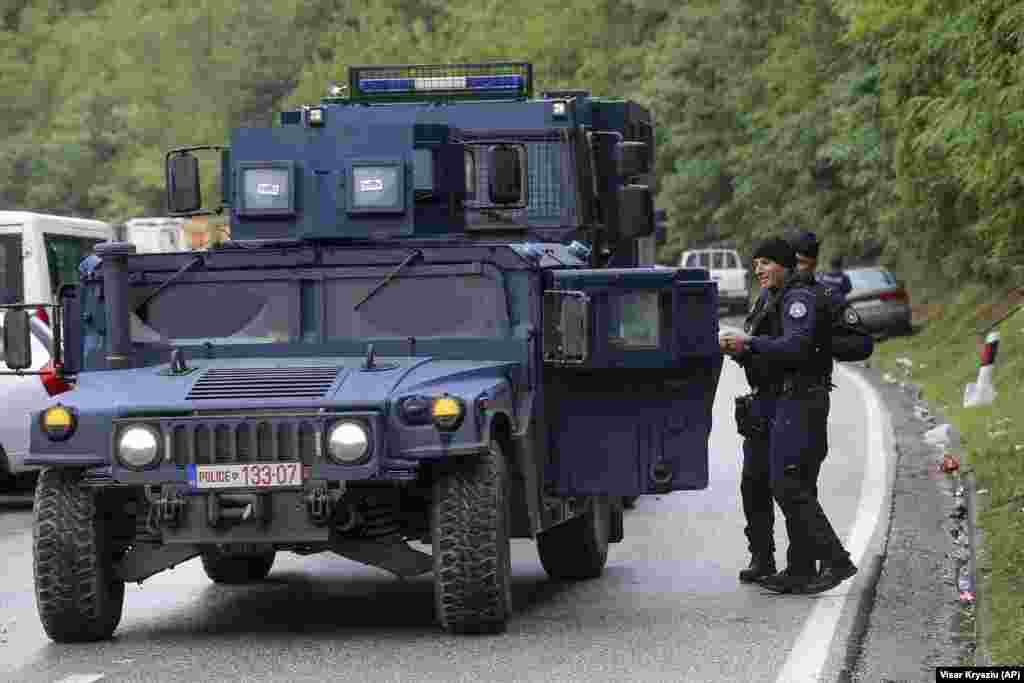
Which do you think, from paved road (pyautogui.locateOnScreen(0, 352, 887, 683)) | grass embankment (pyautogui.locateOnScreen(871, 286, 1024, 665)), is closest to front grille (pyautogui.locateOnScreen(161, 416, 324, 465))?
paved road (pyautogui.locateOnScreen(0, 352, 887, 683))

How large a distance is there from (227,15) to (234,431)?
343ft

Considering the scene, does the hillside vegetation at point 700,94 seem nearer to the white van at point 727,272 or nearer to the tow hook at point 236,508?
the white van at point 727,272

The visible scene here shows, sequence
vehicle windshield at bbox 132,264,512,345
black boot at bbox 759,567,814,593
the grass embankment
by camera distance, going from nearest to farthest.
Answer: the grass embankment
vehicle windshield at bbox 132,264,512,345
black boot at bbox 759,567,814,593

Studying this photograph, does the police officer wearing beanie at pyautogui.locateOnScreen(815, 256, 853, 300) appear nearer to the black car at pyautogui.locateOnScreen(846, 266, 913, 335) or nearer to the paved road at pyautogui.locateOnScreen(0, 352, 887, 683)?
the black car at pyautogui.locateOnScreen(846, 266, 913, 335)

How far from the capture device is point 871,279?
144ft

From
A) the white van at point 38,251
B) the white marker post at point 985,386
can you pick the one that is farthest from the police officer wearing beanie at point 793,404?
the white van at point 38,251

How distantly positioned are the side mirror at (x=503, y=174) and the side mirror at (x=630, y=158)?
1204 millimetres

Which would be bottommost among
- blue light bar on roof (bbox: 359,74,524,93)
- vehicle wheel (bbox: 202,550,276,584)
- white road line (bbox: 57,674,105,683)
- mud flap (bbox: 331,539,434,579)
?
vehicle wheel (bbox: 202,550,276,584)

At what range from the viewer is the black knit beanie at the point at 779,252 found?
38.6ft

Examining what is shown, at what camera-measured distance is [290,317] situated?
11.1 m

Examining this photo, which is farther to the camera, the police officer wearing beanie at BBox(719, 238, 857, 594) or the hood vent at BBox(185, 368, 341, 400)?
the police officer wearing beanie at BBox(719, 238, 857, 594)

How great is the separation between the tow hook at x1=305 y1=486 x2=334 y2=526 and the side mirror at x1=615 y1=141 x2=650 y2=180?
5498 millimetres

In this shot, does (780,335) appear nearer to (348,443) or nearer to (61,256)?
(348,443)

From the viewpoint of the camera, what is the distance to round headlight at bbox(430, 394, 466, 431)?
9.68 m
